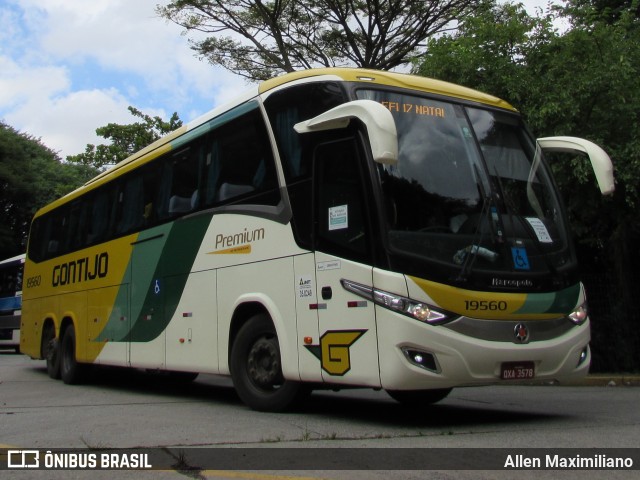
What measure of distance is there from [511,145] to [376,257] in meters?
2.17

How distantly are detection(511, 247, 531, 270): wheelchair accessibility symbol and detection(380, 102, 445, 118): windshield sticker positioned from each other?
1.53 m

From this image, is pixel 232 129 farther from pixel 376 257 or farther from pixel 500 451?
pixel 500 451

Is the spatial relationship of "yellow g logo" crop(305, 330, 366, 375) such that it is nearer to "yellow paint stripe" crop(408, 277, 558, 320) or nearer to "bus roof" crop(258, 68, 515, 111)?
"yellow paint stripe" crop(408, 277, 558, 320)

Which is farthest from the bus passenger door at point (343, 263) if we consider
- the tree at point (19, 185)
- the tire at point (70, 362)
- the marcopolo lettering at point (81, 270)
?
the tree at point (19, 185)

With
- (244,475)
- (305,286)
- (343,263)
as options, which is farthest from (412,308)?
(244,475)

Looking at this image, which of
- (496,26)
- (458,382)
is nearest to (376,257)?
(458,382)

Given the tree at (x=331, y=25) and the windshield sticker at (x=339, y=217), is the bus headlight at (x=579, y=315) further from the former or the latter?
the tree at (x=331, y=25)

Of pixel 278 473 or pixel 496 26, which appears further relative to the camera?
pixel 496 26

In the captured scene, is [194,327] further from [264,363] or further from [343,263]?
[343,263]

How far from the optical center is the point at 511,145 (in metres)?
7.83

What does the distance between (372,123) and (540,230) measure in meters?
2.21

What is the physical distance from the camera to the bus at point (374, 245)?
261 inches

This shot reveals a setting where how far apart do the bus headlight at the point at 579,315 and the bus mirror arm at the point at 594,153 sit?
1.19 meters

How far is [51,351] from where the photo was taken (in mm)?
14594
